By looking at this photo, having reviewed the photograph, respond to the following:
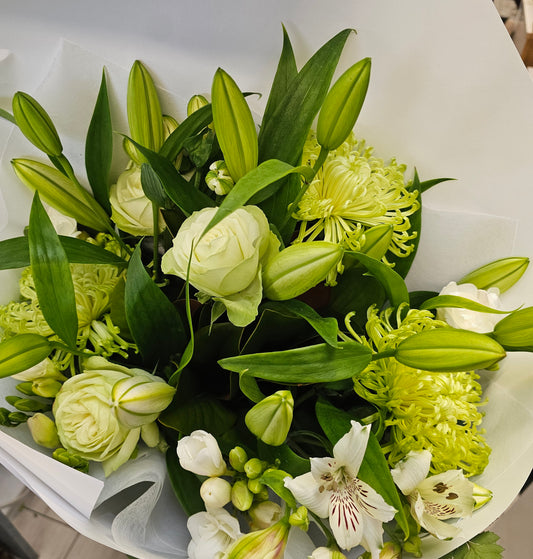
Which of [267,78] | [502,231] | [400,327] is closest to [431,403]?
[400,327]

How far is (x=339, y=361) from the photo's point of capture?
15.2 inches

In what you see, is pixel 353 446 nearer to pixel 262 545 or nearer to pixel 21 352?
pixel 262 545

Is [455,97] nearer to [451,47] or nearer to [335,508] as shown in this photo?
[451,47]

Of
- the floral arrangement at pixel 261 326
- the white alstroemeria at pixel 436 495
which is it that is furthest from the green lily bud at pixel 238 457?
the white alstroemeria at pixel 436 495

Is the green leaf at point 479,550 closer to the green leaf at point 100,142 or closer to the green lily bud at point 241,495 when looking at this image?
the green lily bud at point 241,495

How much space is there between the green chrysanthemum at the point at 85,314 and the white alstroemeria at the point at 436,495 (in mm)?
229

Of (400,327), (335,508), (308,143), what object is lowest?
(335,508)

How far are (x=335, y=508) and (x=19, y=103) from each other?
1.26 ft

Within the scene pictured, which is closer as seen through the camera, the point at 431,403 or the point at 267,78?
the point at 431,403

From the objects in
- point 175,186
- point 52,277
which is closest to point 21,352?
point 52,277

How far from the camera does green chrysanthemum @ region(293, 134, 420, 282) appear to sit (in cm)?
44

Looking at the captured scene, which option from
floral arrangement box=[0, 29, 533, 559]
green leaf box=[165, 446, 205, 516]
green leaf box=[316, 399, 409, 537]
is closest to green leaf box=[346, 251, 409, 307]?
floral arrangement box=[0, 29, 533, 559]

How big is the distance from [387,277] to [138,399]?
0.65 ft

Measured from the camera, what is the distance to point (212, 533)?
16.2 inches
